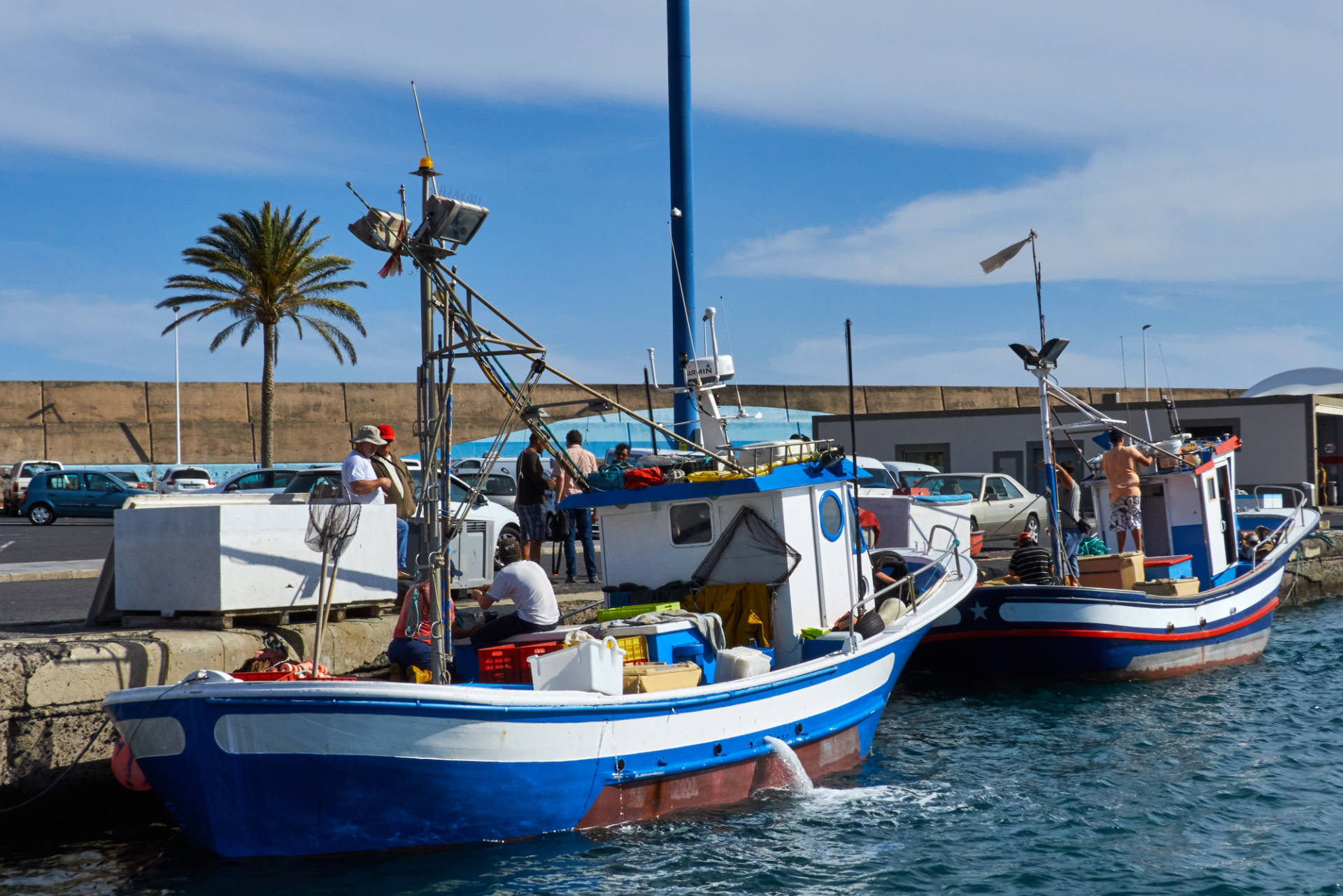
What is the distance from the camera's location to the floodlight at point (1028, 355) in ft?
40.1

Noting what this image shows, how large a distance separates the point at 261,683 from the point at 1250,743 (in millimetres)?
8200

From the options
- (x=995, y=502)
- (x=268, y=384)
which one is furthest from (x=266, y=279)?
(x=995, y=502)

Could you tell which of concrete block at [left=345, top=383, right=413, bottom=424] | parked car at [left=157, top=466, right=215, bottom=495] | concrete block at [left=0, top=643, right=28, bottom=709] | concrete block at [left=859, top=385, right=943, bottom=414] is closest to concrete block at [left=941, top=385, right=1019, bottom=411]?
concrete block at [left=859, top=385, right=943, bottom=414]

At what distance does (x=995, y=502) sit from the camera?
834 inches

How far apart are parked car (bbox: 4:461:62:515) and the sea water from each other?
27281mm

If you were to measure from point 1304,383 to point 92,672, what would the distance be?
34.0 metres

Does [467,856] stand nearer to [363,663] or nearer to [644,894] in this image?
[644,894]

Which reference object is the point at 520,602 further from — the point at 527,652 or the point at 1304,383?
the point at 1304,383

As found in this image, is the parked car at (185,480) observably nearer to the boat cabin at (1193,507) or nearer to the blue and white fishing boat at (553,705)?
the boat cabin at (1193,507)

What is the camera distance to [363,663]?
938 cm

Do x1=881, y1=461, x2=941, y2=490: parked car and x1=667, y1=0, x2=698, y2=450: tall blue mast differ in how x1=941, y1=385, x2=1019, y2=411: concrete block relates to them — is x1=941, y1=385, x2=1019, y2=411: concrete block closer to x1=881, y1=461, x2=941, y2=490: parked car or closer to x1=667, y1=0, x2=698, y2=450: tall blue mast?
x1=881, y1=461, x2=941, y2=490: parked car

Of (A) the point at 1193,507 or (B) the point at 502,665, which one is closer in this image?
(B) the point at 502,665

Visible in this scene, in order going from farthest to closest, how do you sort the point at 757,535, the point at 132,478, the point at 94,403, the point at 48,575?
the point at 94,403, the point at 132,478, the point at 48,575, the point at 757,535

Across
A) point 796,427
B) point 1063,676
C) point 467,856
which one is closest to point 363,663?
point 467,856
